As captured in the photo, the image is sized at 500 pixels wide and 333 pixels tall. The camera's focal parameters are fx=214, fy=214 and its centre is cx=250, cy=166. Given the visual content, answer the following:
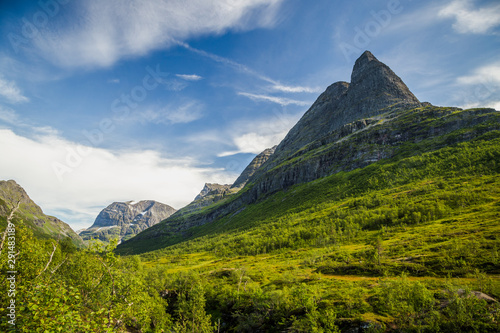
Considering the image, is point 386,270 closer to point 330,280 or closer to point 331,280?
Answer: point 331,280

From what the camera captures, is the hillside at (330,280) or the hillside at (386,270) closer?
the hillside at (330,280)

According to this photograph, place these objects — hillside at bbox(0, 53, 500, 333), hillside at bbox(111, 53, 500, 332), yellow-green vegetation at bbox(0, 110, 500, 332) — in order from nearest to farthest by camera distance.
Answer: hillside at bbox(0, 53, 500, 333) → yellow-green vegetation at bbox(0, 110, 500, 332) → hillside at bbox(111, 53, 500, 332)

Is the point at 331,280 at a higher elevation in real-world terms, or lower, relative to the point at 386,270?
lower

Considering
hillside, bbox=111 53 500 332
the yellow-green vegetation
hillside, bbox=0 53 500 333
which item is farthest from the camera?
hillside, bbox=111 53 500 332

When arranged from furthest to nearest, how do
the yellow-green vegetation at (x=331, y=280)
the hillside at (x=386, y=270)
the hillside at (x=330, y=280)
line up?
the hillside at (x=386, y=270)
the yellow-green vegetation at (x=331, y=280)
the hillside at (x=330, y=280)

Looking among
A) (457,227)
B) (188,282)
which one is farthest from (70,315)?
(457,227)

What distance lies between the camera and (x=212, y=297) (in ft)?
228

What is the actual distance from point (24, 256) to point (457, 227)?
13165cm

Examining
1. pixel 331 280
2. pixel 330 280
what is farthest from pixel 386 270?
pixel 330 280

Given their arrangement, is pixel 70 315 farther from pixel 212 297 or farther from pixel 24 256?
pixel 212 297

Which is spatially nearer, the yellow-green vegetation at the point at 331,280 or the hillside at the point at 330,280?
the hillside at the point at 330,280

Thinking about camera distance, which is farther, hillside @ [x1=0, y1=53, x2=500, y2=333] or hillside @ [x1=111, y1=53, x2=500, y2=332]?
hillside @ [x1=111, y1=53, x2=500, y2=332]

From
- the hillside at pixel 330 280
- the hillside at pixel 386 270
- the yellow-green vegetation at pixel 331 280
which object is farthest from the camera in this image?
the hillside at pixel 386 270

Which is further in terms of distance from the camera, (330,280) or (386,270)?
(330,280)
